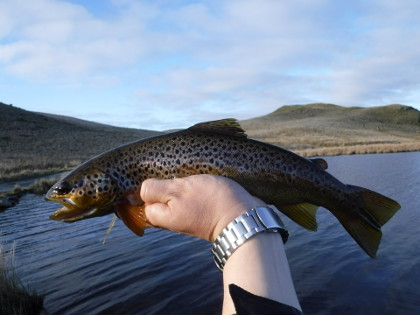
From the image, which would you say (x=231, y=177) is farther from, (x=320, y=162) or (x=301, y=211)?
(x=320, y=162)

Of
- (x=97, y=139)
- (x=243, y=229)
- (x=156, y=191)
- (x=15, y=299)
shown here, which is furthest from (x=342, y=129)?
(x=243, y=229)

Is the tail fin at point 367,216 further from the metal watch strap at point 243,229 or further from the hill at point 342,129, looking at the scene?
the hill at point 342,129

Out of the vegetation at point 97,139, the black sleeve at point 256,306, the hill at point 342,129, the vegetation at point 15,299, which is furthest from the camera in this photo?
the hill at point 342,129

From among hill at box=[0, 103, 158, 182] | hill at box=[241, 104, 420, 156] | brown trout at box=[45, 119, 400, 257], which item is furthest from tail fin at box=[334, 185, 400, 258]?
hill at box=[241, 104, 420, 156]

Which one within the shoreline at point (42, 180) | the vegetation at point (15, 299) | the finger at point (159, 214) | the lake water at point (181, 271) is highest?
the finger at point (159, 214)

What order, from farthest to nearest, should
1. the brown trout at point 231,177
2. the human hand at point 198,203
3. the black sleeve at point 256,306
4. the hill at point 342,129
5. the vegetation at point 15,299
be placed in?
the hill at point 342,129 < the vegetation at point 15,299 < the brown trout at point 231,177 < the human hand at point 198,203 < the black sleeve at point 256,306

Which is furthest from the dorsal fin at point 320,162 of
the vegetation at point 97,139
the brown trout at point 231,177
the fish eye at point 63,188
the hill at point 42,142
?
the hill at point 42,142
